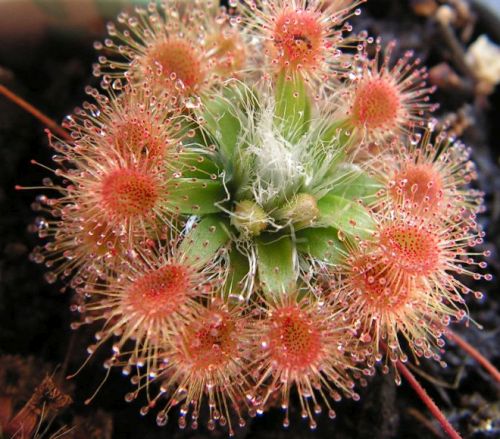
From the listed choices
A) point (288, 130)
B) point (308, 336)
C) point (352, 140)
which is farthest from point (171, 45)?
point (308, 336)

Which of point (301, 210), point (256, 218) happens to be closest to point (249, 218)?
point (256, 218)

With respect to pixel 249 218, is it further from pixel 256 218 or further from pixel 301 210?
pixel 301 210

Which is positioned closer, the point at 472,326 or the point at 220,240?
the point at 220,240

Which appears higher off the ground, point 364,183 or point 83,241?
point 364,183

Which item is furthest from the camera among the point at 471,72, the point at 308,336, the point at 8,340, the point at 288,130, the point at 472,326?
the point at 471,72

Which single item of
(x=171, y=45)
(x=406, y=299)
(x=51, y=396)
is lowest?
(x=51, y=396)

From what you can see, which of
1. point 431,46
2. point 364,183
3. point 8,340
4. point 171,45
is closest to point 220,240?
point 364,183

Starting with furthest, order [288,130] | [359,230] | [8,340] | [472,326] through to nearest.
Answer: [472,326], [8,340], [288,130], [359,230]

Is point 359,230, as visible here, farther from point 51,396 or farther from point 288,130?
point 51,396
